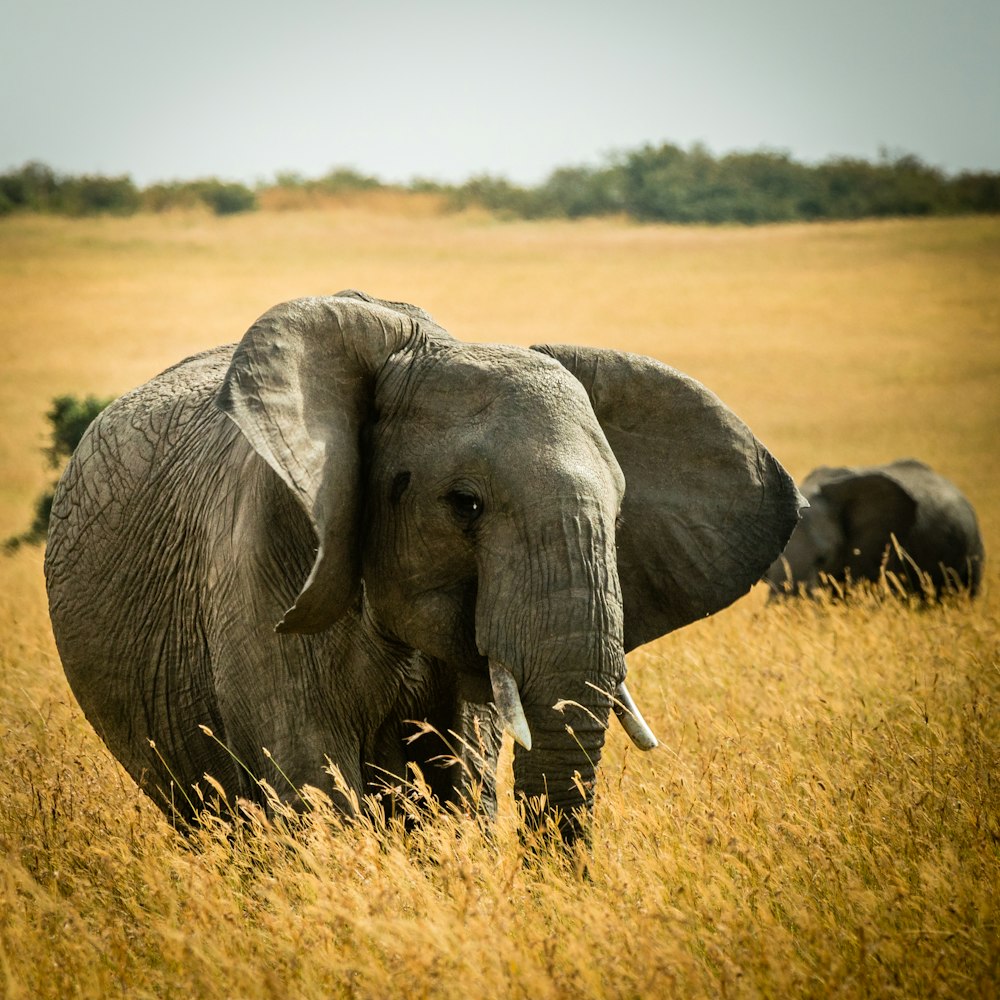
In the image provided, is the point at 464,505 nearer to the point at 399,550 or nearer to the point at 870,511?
the point at 399,550

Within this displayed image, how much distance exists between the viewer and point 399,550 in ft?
13.3

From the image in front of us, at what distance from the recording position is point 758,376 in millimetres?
40781

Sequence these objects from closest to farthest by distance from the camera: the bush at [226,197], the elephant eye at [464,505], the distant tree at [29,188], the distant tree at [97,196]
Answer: the elephant eye at [464,505]
the distant tree at [29,188]
the distant tree at [97,196]
the bush at [226,197]

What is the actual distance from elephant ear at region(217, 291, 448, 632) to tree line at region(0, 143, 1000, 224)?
58630 mm

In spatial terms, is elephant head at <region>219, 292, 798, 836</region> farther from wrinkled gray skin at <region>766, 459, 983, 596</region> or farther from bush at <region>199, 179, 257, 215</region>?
bush at <region>199, 179, 257, 215</region>

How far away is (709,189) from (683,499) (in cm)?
6275

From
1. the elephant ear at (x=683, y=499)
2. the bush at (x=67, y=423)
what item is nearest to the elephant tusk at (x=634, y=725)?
the elephant ear at (x=683, y=499)

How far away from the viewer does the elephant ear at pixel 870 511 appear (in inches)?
544

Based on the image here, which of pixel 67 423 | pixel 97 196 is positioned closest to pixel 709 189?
pixel 97 196

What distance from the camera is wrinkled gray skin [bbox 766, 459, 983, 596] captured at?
45.0ft

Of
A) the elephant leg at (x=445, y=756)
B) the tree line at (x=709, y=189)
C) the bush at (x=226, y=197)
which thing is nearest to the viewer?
the elephant leg at (x=445, y=756)

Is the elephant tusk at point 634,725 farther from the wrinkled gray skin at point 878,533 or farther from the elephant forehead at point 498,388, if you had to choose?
the wrinkled gray skin at point 878,533

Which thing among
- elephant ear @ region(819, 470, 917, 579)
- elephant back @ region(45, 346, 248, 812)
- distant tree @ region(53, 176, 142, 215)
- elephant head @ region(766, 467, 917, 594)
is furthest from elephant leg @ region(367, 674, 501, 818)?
distant tree @ region(53, 176, 142, 215)

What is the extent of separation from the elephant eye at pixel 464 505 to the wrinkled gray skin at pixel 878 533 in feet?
33.2
